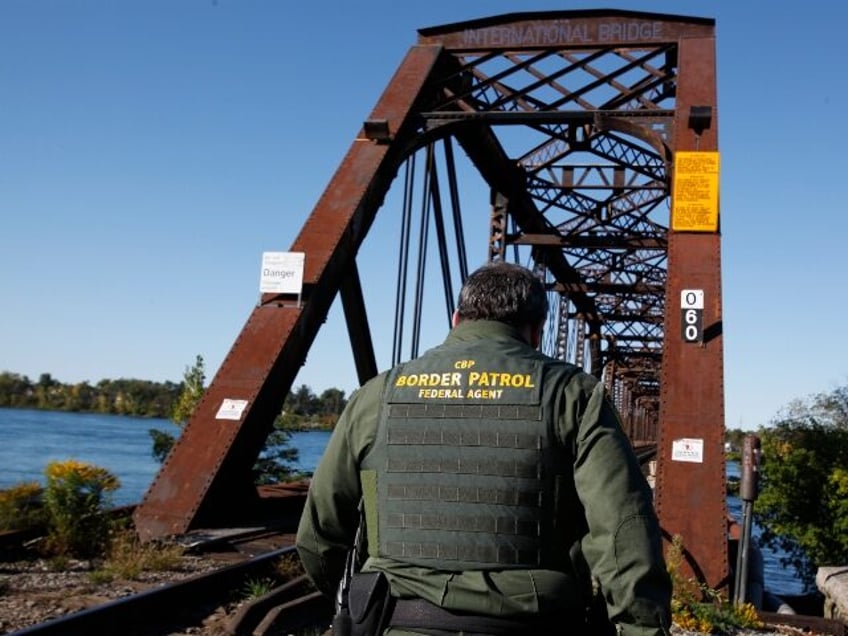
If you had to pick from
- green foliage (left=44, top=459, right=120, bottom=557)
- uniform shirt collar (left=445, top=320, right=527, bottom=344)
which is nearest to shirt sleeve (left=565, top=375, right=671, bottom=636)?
uniform shirt collar (left=445, top=320, right=527, bottom=344)

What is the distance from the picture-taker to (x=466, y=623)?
103 inches

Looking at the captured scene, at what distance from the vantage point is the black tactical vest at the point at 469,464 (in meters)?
2.69

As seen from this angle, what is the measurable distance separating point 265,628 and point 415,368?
412 centimetres

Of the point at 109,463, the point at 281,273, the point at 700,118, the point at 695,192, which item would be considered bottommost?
the point at 109,463

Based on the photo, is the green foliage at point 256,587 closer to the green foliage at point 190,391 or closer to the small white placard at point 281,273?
the small white placard at point 281,273

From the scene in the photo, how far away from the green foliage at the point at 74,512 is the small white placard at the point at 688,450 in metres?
6.01

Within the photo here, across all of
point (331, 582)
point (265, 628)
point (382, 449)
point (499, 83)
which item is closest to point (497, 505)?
point (382, 449)

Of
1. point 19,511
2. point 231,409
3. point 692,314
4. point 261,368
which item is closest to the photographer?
point 19,511

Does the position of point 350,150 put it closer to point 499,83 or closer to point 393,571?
point 499,83

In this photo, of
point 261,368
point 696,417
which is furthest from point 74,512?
point 696,417

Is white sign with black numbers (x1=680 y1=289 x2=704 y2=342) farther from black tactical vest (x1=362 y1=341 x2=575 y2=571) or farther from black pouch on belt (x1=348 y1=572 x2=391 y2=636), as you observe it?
black pouch on belt (x1=348 y1=572 x2=391 y2=636)

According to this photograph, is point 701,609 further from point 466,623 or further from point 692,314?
point 466,623

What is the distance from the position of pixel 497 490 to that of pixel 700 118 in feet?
34.6

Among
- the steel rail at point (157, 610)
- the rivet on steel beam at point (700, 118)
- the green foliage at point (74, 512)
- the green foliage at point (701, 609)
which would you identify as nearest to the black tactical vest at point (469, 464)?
the steel rail at point (157, 610)
